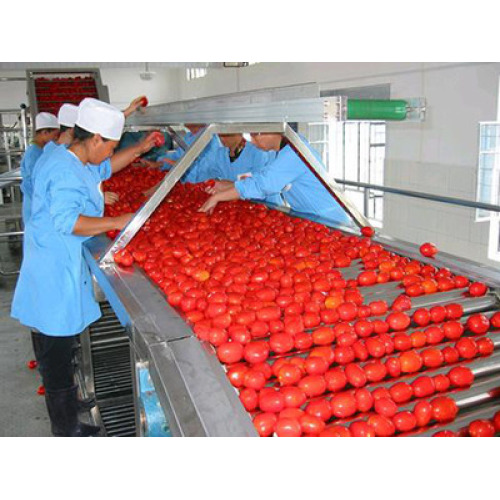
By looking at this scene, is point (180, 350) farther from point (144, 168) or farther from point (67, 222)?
point (144, 168)

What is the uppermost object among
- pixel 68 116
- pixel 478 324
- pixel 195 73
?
pixel 195 73

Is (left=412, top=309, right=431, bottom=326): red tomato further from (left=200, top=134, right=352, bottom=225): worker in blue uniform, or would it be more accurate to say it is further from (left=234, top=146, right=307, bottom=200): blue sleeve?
(left=234, top=146, right=307, bottom=200): blue sleeve

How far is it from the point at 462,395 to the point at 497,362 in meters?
0.23

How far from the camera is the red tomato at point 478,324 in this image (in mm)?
1760

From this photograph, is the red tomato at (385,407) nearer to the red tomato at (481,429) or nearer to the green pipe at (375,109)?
the red tomato at (481,429)

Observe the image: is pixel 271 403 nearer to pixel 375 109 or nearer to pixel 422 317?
pixel 422 317

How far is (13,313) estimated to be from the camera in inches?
119

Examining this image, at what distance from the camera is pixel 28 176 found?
198 inches

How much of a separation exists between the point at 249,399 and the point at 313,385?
0.68 feet

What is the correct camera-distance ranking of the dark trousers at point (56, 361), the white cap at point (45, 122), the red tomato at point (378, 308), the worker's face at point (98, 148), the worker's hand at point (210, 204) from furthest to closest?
the white cap at point (45, 122)
the worker's hand at point (210, 204)
the dark trousers at point (56, 361)
the worker's face at point (98, 148)
the red tomato at point (378, 308)

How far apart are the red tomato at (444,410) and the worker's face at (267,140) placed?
222 cm

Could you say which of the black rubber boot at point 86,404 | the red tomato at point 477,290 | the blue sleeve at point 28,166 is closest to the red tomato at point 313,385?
the red tomato at point 477,290

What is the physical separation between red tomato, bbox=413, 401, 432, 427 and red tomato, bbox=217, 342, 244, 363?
52 centimetres

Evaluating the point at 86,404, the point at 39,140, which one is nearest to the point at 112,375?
the point at 86,404
